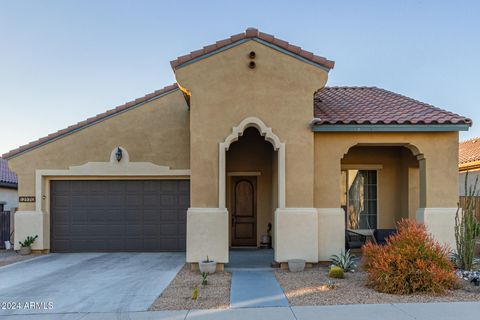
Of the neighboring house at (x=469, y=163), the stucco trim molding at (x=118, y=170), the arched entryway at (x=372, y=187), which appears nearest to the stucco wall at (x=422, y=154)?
the arched entryway at (x=372, y=187)

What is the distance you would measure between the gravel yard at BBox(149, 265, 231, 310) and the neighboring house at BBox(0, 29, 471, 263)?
0.81 meters

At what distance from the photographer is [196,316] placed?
6332 millimetres

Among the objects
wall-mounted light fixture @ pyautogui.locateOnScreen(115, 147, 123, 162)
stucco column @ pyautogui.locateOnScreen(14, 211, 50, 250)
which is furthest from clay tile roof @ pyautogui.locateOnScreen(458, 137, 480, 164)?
stucco column @ pyautogui.locateOnScreen(14, 211, 50, 250)

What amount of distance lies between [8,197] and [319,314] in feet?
55.6

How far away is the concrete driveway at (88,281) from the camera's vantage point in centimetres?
710

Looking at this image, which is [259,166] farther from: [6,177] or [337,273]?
[6,177]

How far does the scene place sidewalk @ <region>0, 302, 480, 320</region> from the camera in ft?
20.5

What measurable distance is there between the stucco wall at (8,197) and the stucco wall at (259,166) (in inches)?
440

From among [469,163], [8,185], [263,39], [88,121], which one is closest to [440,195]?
[263,39]

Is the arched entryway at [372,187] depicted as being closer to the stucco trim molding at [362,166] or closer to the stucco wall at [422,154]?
the stucco trim molding at [362,166]

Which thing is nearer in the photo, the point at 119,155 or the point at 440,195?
the point at 440,195

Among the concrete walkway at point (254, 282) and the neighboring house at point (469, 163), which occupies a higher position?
the neighboring house at point (469, 163)

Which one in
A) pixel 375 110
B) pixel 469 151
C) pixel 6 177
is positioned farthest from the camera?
pixel 469 151

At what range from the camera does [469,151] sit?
21000 millimetres
